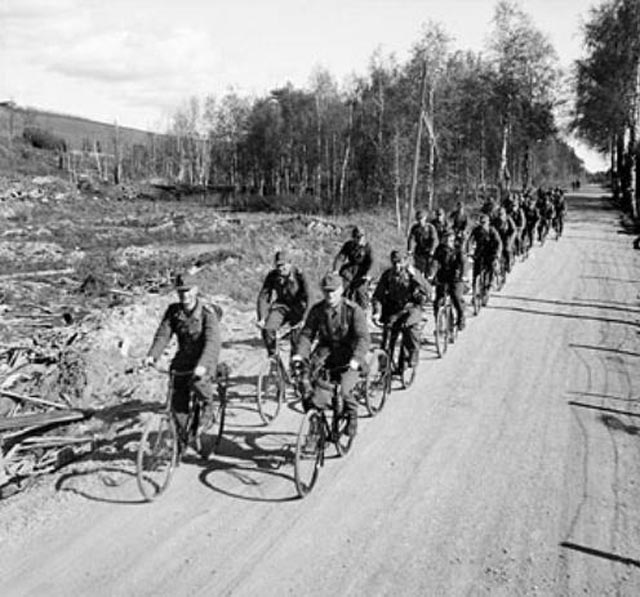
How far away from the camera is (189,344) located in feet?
24.5

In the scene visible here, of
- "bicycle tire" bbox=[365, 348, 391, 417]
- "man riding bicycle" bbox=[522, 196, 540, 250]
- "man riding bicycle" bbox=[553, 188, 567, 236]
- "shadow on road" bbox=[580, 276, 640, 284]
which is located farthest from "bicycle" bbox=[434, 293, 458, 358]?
"man riding bicycle" bbox=[553, 188, 567, 236]

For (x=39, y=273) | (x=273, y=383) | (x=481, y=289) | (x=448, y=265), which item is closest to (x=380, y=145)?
(x=39, y=273)

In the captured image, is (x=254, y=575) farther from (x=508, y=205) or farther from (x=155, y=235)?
(x=155, y=235)

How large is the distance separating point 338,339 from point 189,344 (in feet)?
5.35

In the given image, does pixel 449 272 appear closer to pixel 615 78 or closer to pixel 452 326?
pixel 452 326

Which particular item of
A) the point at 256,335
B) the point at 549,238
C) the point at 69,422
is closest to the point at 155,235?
the point at 549,238

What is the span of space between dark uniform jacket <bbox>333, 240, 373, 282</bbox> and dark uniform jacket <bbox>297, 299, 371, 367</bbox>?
384 centimetres

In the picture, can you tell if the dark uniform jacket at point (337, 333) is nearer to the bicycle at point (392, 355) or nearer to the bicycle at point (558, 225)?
the bicycle at point (392, 355)

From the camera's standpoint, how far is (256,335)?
13.4 metres

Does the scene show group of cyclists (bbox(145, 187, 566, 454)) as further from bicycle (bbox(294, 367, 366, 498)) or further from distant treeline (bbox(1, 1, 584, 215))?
distant treeline (bbox(1, 1, 584, 215))

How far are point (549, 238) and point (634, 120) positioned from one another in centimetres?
1356

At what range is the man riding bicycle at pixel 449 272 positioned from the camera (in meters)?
12.3

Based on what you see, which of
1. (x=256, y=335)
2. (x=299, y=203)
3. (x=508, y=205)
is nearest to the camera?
(x=256, y=335)

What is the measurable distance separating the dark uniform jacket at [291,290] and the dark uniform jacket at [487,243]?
670cm
